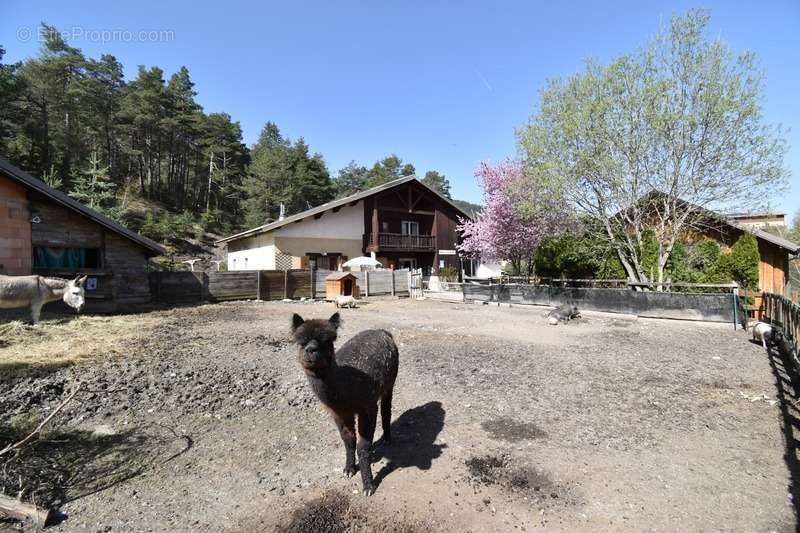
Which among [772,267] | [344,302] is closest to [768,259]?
[772,267]

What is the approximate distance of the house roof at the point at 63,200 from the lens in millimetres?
12273

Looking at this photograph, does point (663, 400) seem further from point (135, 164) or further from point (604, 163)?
point (135, 164)

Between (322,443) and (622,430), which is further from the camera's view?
(622,430)

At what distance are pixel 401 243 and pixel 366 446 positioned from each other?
93.2 feet

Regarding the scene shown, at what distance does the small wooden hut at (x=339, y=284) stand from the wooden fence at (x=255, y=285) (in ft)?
6.20

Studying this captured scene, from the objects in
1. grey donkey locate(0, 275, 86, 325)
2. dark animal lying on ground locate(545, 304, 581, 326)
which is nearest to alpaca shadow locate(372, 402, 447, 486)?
dark animal lying on ground locate(545, 304, 581, 326)

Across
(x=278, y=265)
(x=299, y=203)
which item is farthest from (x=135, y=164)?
(x=278, y=265)

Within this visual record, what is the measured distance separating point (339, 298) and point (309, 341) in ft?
51.3

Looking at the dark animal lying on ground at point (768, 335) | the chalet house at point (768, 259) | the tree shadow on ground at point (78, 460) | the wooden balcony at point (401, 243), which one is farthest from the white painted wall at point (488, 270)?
the tree shadow on ground at point (78, 460)

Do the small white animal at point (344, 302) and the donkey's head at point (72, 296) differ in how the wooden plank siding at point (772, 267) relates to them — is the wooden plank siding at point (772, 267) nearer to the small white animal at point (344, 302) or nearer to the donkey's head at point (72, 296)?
the small white animal at point (344, 302)

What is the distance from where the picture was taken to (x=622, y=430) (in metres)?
5.18

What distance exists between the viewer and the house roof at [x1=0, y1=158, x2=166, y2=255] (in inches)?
483

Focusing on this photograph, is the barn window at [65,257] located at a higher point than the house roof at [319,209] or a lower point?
lower

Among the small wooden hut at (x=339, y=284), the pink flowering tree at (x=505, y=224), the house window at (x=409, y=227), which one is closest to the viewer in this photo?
the small wooden hut at (x=339, y=284)
